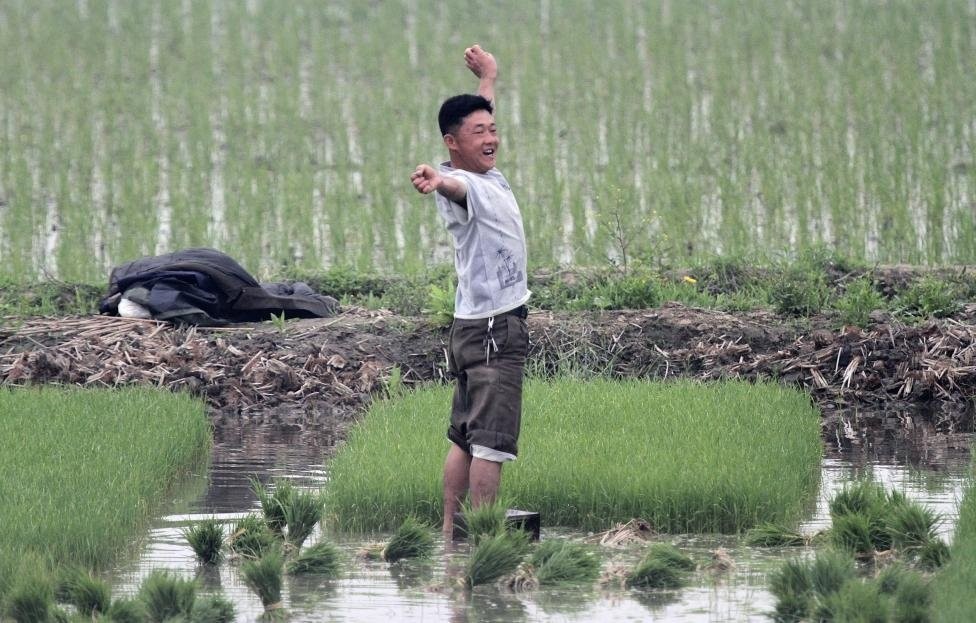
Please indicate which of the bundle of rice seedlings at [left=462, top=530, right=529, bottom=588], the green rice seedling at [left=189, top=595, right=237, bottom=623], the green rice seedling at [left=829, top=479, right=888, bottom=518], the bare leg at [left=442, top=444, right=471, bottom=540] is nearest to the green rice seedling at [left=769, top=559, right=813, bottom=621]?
the bundle of rice seedlings at [left=462, top=530, right=529, bottom=588]

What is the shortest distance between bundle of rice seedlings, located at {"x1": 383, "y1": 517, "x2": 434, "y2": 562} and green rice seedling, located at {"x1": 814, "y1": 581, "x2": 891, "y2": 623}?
1.46 meters

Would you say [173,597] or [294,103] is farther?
[294,103]

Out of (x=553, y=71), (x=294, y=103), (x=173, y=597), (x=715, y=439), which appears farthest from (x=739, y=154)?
(x=173, y=597)

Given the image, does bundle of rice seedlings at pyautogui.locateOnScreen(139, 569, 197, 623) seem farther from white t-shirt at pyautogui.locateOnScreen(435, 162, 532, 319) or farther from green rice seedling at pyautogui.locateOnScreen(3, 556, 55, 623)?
white t-shirt at pyautogui.locateOnScreen(435, 162, 532, 319)

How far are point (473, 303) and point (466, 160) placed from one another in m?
0.49

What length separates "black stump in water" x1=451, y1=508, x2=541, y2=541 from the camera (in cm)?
535

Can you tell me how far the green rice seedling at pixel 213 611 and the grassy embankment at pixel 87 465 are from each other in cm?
56

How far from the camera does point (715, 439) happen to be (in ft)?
21.9

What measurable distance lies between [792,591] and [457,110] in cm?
198

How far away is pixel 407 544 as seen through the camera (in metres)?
5.24

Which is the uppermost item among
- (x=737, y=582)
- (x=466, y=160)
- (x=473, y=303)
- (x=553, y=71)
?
(x=553, y=71)

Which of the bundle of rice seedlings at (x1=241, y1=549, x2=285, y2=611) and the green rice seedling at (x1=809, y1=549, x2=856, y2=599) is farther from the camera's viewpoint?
the bundle of rice seedlings at (x1=241, y1=549, x2=285, y2=611)

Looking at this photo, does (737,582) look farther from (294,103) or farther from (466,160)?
(294,103)

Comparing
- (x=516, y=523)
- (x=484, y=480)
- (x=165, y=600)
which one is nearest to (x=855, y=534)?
(x=516, y=523)
